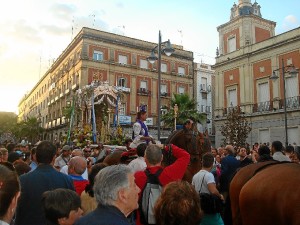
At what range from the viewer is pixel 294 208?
4059 millimetres

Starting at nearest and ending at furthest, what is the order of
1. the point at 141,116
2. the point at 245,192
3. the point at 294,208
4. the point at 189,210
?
1. the point at 189,210
2. the point at 294,208
3. the point at 245,192
4. the point at 141,116

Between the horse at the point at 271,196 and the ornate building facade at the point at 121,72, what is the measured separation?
3212cm

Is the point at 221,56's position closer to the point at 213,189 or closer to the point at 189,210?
the point at 213,189

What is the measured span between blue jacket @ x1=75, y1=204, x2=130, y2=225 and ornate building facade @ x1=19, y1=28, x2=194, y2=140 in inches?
1350

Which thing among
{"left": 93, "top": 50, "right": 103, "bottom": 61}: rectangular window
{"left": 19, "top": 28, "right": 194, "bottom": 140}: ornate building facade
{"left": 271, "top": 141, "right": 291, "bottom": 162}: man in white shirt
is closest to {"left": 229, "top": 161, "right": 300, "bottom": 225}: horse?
{"left": 271, "top": 141, "right": 291, "bottom": 162}: man in white shirt

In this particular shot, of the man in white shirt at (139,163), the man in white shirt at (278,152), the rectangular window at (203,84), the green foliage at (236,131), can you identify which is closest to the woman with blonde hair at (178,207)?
the man in white shirt at (139,163)

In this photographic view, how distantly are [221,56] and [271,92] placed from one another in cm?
761

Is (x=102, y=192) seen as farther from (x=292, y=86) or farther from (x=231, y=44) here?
(x=231, y=44)

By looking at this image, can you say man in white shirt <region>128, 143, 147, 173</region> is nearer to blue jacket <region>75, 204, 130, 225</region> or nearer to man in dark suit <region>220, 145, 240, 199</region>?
man in dark suit <region>220, 145, 240, 199</region>

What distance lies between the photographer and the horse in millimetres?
4168

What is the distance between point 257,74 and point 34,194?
30577 millimetres

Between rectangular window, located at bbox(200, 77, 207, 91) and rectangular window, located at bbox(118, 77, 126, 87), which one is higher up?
rectangular window, located at bbox(200, 77, 207, 91)

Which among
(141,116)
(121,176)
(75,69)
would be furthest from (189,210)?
(75,69)

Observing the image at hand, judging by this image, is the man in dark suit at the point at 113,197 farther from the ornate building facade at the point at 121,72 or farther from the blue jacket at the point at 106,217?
the ornate building facade at the point at 121,72
